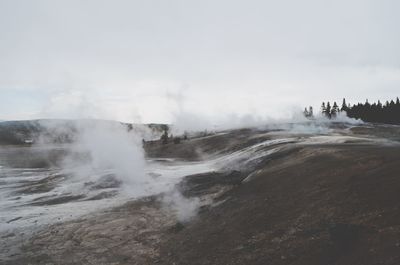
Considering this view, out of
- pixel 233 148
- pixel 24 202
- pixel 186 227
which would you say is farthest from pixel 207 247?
pixel 233 148

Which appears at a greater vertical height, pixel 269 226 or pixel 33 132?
pixel 33 132

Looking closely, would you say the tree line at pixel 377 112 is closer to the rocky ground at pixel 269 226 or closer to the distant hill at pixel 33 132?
the distant hill at pixel 33 132

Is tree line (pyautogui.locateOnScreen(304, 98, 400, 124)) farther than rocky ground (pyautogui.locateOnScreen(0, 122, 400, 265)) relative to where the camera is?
Yes

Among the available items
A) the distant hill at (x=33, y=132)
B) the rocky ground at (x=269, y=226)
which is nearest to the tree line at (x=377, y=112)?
the distant hill at (x=33, y=132)

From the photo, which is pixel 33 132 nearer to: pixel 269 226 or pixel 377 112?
pixel 377 112

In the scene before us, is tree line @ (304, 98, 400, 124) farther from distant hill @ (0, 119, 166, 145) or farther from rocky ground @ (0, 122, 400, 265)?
rocky ground @ (0, 122, 400, 265)

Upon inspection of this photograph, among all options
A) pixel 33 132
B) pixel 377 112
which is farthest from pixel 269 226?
pixel 33 132

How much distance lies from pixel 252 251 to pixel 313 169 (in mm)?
7059

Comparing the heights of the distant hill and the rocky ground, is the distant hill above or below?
above

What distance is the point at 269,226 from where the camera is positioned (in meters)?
11.2

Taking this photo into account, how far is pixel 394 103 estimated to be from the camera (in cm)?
9194

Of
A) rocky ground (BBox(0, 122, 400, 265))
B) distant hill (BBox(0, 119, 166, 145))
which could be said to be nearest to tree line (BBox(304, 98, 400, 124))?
distant hill (BBox(0, 119, 166, 145))

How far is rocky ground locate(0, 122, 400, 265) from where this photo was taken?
8891 millimetres

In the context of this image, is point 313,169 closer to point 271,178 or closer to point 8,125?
point 271,178
